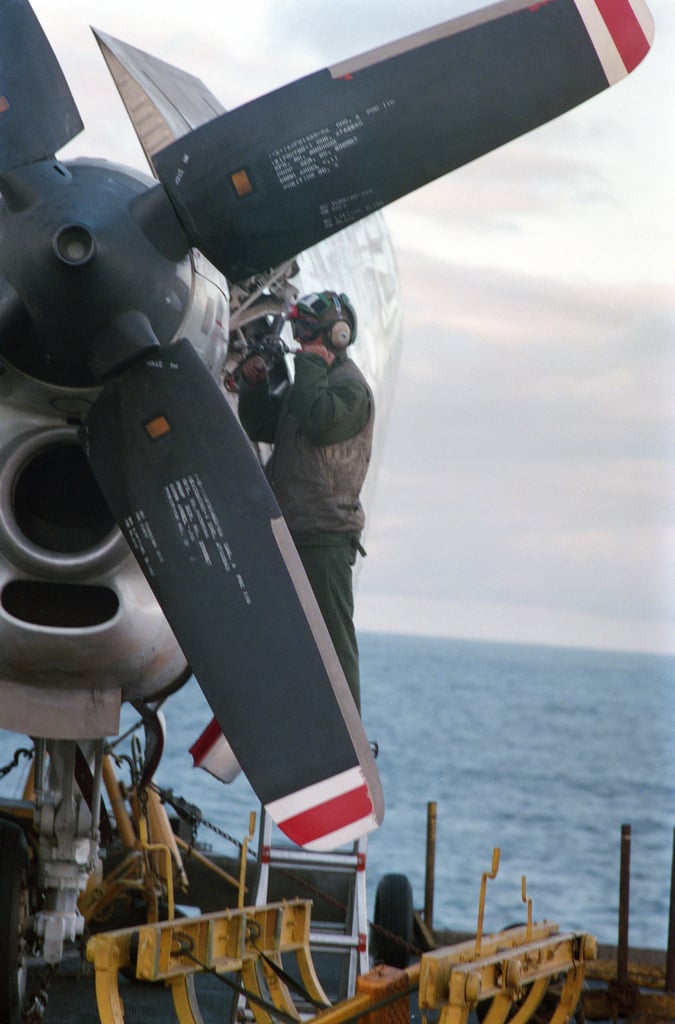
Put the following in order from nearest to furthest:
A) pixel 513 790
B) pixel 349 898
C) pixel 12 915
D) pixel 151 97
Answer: pixel 12 915 → pixel 349 898 → pixel 151 97 → pixel 513 790

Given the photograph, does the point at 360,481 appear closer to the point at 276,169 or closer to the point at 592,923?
the point at 276,169

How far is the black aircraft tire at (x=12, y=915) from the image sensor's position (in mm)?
7176

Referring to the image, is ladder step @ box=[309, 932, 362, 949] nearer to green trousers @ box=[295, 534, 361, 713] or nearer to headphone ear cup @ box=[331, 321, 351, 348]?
green trousers @ box=[295, 534, 361, 713]

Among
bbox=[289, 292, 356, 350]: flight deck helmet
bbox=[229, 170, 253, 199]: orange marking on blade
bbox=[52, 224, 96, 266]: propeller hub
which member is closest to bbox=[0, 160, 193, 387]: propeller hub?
bbox=[52, 224, 96, 266]: propeller hub

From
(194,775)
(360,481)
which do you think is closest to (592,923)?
(194,775)

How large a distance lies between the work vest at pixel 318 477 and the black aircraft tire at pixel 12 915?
1954mm

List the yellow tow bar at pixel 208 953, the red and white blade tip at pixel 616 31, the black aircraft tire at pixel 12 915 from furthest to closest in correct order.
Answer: the black aircraft tire at pixel 12 915 → the red and white blade tip at pixel 616 31 → the yellow tow bar at pixel 208 953

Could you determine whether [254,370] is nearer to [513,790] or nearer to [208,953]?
[208,953]

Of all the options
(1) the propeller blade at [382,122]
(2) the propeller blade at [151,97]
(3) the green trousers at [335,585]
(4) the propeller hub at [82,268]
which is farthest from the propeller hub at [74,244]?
(3) the green trousers at [335,585]

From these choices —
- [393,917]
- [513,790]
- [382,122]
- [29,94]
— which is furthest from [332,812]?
[513,790]

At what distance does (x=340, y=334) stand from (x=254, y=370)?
1.53 ft

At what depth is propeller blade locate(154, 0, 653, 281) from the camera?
6.49 meters

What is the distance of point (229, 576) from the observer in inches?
253

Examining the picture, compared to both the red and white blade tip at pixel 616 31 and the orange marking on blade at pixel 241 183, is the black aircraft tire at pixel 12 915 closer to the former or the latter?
the orange marking on blade at pixel 241 183
